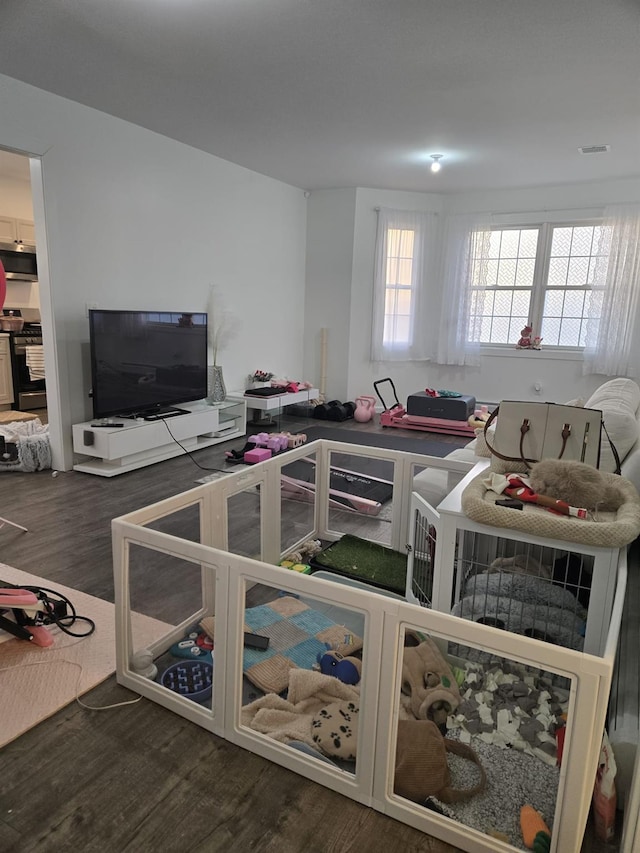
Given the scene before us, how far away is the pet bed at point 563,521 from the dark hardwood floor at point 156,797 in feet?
2.46

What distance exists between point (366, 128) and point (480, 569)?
3564 mm

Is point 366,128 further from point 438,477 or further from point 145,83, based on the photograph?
point 438,477

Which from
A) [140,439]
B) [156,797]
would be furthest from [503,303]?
[156,797]

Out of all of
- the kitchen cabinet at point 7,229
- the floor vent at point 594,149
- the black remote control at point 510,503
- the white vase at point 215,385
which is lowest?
the white vase at point 215,385

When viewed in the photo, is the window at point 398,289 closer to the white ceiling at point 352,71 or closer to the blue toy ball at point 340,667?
the white ceiling at point 352,71

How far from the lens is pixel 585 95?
3.59m

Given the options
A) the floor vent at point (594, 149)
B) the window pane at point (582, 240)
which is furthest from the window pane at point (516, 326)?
the floor vent at point (594, 149)

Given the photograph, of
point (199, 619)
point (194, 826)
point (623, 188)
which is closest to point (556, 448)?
point (199, 619)

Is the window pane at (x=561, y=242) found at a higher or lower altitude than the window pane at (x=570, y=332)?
higher

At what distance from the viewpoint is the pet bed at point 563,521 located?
1617mm

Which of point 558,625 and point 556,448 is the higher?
point 556,448

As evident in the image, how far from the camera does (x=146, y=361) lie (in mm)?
4434

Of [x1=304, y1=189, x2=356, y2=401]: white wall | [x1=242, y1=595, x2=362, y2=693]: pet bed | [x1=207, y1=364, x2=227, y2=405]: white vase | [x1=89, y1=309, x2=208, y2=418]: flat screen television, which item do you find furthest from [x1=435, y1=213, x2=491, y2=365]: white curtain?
[x1=242, y1=595, x2=362, y2=693]: pet bed

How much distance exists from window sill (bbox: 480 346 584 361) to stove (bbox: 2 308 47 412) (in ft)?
17.1
